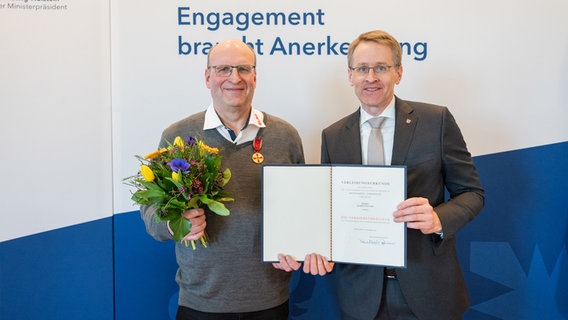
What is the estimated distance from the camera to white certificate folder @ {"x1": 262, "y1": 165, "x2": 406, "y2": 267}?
66.9 inches

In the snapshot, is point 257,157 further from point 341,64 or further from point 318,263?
point 341,64

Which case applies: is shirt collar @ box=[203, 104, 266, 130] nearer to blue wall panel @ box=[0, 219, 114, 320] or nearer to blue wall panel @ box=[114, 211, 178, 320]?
blue wall panel @ box=[114, 211, 178, 320]

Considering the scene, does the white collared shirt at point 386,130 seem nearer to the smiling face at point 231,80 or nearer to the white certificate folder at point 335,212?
the white certificate folder at point 335,212

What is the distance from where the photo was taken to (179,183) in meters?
1.57

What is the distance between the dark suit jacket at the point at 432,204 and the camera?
1797 millimetres

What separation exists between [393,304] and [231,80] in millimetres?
1175

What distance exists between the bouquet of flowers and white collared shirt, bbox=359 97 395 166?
0.65m

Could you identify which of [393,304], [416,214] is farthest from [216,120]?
[393,304]

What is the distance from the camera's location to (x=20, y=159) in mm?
2664

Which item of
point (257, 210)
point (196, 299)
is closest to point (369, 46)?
point (257, 210)

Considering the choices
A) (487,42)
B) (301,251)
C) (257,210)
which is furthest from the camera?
(487,42)

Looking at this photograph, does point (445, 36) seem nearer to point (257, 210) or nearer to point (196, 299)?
point (257, 210)

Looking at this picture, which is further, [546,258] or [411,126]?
[546,258]

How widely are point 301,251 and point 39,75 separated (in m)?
1.96
